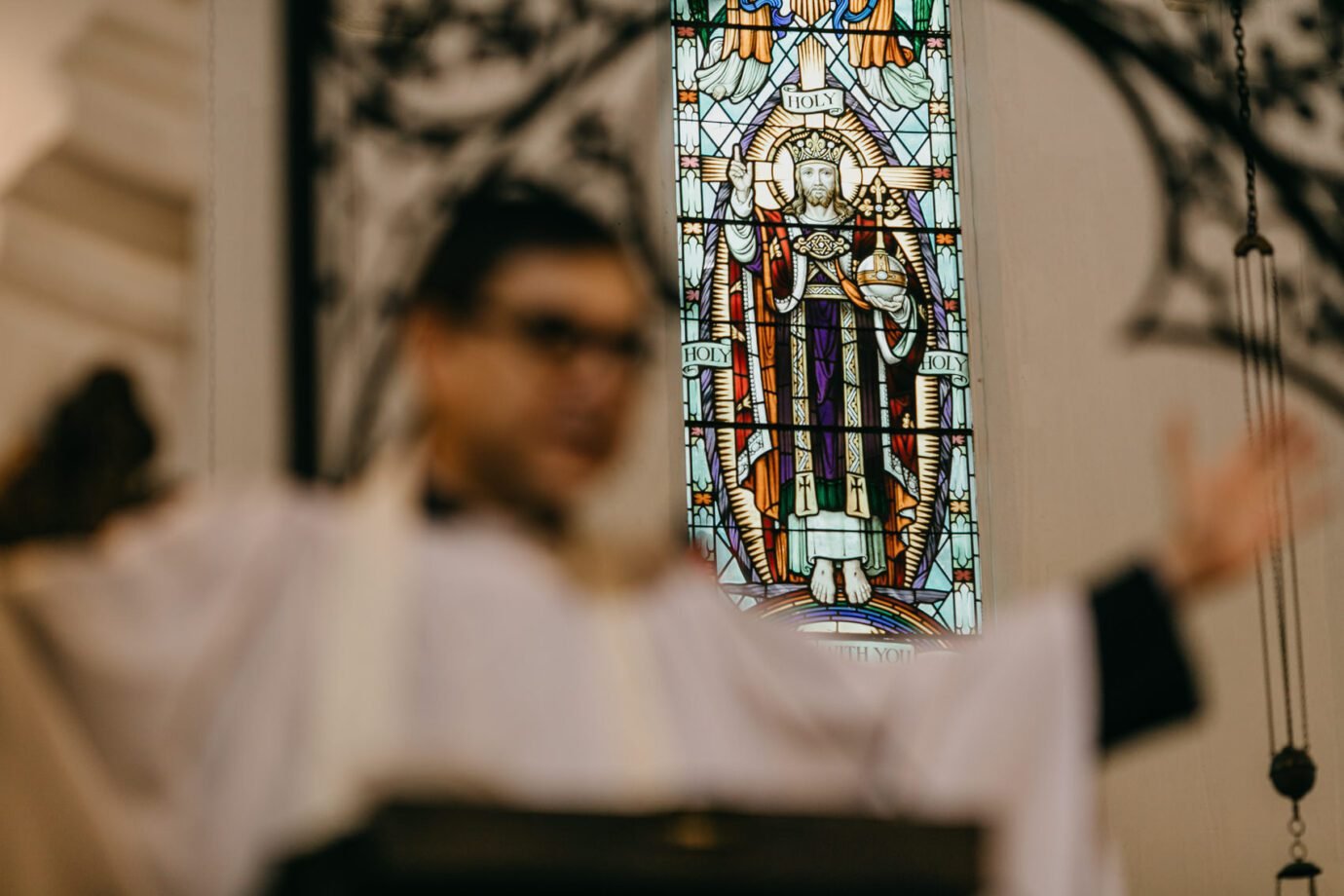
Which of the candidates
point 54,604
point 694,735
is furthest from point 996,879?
point 54,604

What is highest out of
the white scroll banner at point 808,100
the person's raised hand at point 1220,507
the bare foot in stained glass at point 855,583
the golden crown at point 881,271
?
the white scroll banner at point 808,100

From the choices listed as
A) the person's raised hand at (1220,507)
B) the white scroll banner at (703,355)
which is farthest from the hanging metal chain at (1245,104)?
the white scroll banner at (703,355)

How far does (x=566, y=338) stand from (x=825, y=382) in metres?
7.25

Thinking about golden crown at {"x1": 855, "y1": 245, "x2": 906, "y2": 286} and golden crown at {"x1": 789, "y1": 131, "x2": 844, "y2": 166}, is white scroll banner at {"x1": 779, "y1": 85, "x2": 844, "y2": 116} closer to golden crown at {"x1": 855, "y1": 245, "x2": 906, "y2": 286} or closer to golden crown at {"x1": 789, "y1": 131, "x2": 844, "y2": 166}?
golden crown at {"x1": 789, "y1": 131, "x2": 844, "y2": 166}

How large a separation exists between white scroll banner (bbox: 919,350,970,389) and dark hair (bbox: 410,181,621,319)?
23.6 ft

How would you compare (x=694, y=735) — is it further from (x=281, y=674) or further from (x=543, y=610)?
(x=281, y=674)

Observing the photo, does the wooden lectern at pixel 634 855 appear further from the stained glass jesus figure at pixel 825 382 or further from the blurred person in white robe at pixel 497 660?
the stained glass jesus figure at pixel 825 382

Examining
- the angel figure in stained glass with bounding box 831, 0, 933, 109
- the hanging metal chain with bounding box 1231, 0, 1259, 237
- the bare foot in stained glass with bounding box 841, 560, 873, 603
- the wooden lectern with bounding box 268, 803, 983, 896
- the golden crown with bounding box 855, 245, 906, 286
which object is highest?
the angel figure in stained glass with bounding box 831, 0, 933, 109

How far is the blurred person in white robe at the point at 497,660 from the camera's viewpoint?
4094 mm

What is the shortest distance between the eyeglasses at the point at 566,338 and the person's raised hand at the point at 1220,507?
2.97 feet

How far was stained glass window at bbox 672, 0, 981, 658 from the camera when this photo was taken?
37.4 feet

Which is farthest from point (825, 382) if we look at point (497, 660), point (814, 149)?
point (497, 660)

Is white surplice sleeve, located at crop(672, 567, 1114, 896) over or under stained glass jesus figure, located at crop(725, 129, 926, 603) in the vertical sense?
under

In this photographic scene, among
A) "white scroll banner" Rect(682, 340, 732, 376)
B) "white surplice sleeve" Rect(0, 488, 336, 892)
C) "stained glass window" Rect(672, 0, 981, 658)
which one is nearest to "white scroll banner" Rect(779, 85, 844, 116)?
"stained glass window" Rect(672, 0, 981, 658)
